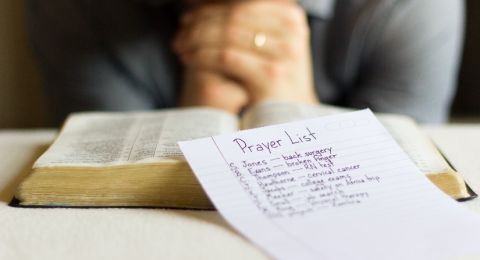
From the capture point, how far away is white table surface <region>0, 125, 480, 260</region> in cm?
58

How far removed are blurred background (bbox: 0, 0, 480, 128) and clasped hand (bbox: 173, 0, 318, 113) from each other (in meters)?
0.47

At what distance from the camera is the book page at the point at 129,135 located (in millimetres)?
708

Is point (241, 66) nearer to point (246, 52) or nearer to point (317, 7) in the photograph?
point (246, 52)

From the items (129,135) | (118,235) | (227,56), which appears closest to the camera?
(118,235)

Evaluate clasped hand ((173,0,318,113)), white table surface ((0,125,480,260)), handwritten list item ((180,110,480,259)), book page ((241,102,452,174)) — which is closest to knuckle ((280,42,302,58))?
clasped hand ((173,0,318,113))

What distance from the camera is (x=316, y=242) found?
1.87ft

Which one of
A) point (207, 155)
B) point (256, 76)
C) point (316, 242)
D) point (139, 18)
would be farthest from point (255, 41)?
point (316, 242)

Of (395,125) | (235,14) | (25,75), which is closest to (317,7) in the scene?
(235,14)

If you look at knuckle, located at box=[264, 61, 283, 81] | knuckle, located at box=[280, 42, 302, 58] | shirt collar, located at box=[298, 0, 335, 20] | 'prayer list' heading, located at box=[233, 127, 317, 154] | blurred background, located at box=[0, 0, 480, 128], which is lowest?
blurred background, located at box=[0, 0, 480, 128]

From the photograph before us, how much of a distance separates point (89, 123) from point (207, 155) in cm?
26

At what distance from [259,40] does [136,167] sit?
1.73ft

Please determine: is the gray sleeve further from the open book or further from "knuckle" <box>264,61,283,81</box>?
the open book

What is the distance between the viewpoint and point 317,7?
4.00ft

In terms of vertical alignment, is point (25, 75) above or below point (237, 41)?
below
